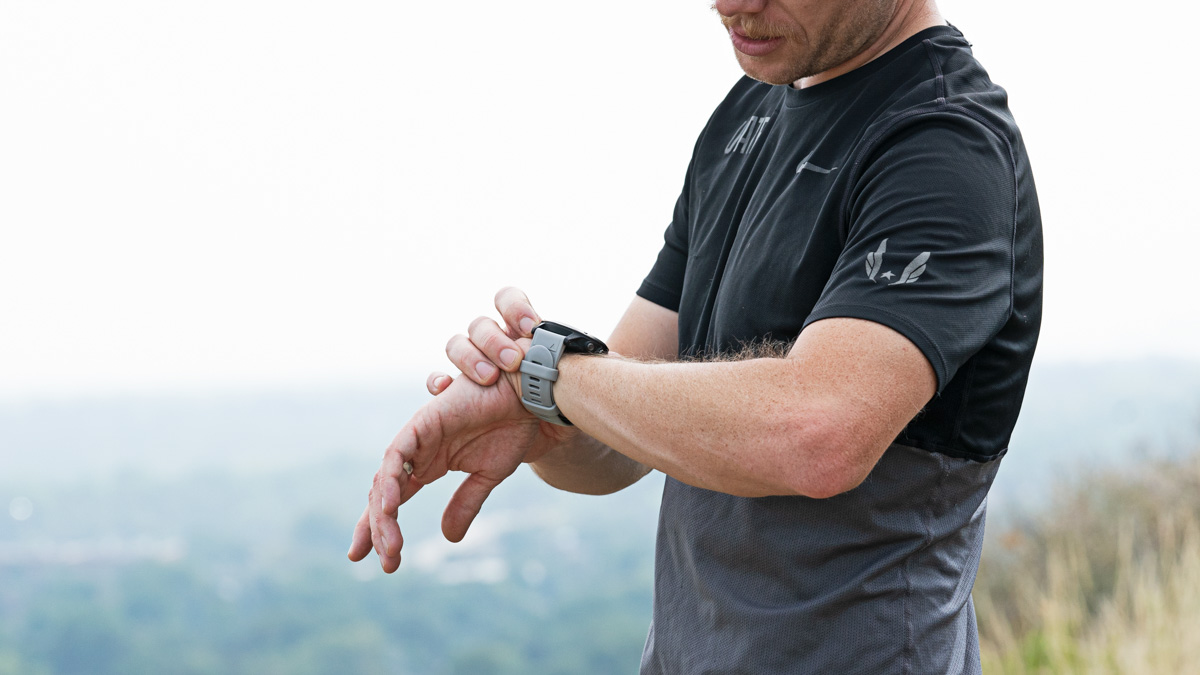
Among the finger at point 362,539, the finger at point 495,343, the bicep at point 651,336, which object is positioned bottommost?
the finger at point 362,539

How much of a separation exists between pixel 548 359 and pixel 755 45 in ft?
1.73

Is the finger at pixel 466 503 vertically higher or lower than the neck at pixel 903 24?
lower

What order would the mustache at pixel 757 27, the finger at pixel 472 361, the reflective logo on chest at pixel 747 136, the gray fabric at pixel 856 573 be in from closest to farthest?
the gray fabric at pixel 856 573, the mustache at pixel 757 27, the finger at pixel 472 361, the reflective logo on chest at pixel 747 136

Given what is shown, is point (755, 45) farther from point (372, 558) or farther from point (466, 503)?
point (372, 558)

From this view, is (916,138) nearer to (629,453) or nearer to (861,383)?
(861,383)

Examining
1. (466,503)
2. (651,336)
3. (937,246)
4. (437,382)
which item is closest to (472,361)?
(437,382)

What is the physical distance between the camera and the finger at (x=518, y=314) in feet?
4.63

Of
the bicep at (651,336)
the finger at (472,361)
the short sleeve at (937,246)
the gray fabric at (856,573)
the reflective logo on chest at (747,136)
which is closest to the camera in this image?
the short sleeve at (937,246)

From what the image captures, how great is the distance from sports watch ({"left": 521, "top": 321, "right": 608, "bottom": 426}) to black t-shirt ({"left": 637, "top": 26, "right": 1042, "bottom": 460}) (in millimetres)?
201

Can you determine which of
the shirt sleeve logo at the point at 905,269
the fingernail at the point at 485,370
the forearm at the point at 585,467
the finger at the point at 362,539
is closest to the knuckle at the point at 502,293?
the fingernail at the point at 485,370

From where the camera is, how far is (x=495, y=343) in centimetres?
138

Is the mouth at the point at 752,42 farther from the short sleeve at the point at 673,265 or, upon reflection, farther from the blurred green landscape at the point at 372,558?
the blurred green landscape at the point at 372,558

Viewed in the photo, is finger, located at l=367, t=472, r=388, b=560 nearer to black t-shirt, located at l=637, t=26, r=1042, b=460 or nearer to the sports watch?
the sports watch

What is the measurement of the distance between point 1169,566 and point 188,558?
4424 millimetres
